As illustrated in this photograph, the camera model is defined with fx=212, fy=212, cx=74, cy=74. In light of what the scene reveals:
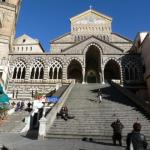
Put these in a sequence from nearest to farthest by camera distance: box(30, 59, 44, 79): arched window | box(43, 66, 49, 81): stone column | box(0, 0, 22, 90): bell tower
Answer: box(0, 0, 22, 90): bell tower
box(43, 66, 49, 81): stone column
box(30, 59, 44, 79): arched window

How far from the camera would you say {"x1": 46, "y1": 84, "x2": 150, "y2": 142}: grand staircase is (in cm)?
1283

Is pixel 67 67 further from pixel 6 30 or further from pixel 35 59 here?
pixel 6 30

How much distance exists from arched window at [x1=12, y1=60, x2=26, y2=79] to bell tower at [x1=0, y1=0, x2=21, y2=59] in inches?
85.7

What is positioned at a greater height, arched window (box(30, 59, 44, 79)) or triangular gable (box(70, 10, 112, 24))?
triangular gable (box(70, 10, 112, 24))

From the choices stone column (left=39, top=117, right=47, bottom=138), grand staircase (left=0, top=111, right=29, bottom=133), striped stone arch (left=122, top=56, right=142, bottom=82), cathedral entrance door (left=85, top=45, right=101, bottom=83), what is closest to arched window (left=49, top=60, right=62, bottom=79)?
cathedral entrance door (left=85, top=45, right=101, bottom=83)

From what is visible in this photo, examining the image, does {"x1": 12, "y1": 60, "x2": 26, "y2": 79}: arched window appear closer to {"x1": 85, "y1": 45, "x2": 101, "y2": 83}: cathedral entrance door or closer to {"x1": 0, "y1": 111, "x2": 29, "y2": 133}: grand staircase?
{"x1": 85, "y1": 45, "x2": 101, "y2": 83}: cathedral entrance door

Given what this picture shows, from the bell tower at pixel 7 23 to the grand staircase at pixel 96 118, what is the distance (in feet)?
52.6

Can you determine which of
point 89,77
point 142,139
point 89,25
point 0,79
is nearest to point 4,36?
point 0,79

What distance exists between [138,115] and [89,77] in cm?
2358

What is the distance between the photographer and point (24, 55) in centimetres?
3412

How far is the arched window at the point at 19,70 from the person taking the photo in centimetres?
3325

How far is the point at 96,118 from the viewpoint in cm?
1518

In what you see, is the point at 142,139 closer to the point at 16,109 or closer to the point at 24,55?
the point at 16,109

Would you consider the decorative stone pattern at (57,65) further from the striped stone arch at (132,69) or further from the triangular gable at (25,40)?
the triangular gable at (25,40)
